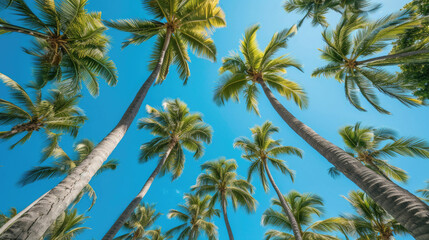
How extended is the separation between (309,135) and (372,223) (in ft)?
34.0

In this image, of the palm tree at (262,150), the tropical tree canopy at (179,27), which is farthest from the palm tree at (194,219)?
the tropical tree canopy at (179,27)

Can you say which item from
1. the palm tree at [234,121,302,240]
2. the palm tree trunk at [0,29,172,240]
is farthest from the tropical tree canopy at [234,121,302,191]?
the palm tree trunk at [0,29,172,240]

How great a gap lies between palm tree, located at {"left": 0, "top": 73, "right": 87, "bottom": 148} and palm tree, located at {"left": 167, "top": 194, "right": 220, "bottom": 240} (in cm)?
1071

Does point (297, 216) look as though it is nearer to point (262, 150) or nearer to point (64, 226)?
point (262, 150)

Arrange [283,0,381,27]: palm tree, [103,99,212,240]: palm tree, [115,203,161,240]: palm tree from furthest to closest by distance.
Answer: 1. [115,203,161,240]: palm tree
2. [103,99,212,240]: palm tree
3. [283,0,381,27]: palm tree

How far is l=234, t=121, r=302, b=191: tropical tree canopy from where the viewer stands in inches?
529

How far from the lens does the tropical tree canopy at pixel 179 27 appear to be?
26.7ft

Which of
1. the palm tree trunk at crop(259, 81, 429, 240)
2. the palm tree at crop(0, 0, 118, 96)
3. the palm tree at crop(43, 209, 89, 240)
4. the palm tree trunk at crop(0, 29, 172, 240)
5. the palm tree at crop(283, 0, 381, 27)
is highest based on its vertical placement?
the palm tree at crop(283, 0, 381, 27)

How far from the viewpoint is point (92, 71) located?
26.9 ft

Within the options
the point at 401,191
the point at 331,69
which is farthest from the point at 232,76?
the point at 401,191

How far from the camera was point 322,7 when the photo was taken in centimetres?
748

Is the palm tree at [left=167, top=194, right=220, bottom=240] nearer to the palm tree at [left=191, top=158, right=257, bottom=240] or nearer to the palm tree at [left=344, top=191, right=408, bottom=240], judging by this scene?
the palm tree at [left=191, top=158, right=257, bottom=240]

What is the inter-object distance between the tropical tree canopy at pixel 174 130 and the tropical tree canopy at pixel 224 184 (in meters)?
2.58

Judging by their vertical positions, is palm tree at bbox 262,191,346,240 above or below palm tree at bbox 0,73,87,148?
above
